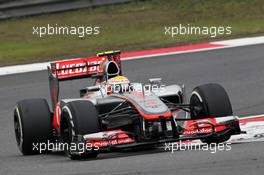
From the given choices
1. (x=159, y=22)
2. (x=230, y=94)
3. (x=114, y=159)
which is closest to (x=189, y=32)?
(x=159, y=22)

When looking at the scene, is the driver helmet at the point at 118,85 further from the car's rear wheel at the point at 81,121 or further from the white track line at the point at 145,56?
the white track line at the point at 145,56

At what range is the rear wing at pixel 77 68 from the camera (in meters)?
11.5

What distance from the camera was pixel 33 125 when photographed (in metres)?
10.5

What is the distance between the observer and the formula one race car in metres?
9.51

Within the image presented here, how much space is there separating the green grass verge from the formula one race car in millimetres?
8466

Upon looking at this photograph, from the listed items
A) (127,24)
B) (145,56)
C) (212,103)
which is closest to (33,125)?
(212,103)

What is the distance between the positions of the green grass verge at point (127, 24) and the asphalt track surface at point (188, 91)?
193 centimetres

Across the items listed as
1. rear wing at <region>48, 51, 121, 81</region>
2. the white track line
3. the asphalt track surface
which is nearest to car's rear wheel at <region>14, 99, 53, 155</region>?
the asphalt track surface

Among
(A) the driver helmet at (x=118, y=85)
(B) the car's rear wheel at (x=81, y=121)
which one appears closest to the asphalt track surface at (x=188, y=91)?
(B) the car's rear wheel at (x=81, y=121)

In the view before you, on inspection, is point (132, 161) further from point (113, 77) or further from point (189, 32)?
point (189, 32)

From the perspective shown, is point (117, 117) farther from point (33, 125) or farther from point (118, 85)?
point (33, 125)

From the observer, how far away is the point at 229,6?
76.4 ft

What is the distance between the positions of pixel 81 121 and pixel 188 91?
5615 mm

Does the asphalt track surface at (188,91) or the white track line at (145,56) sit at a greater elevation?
the white track line at (145,56)
